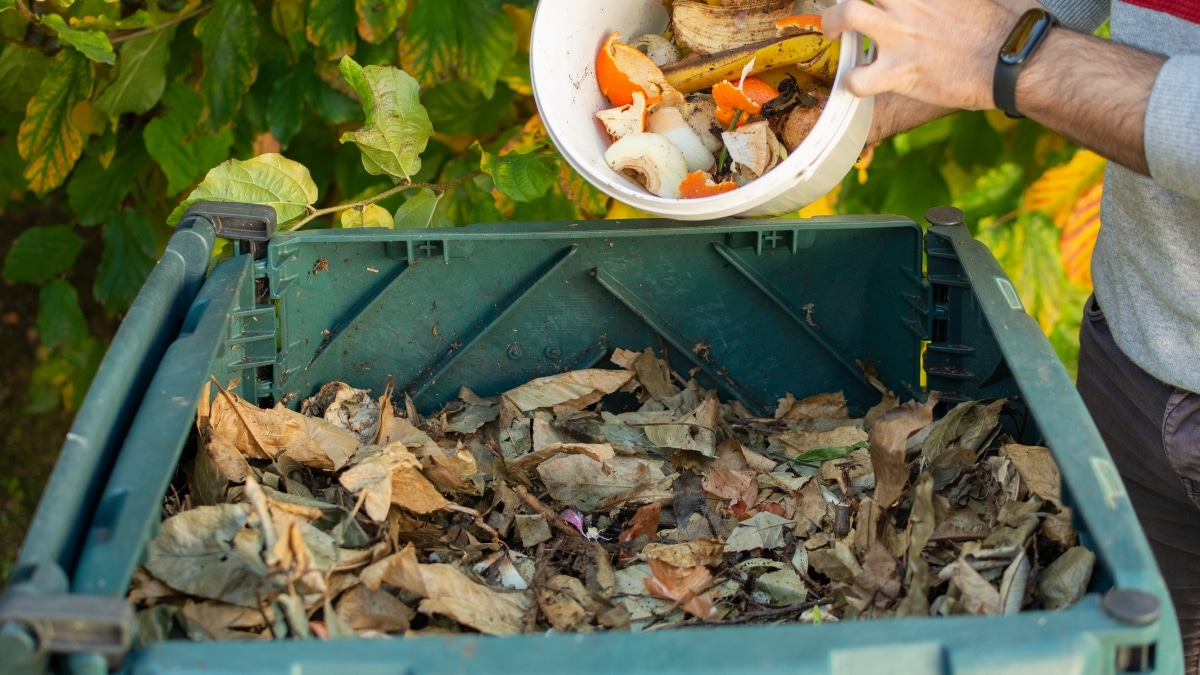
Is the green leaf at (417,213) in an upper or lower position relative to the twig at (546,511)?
upper

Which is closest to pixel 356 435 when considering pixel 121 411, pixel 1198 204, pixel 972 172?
pixel 121 411

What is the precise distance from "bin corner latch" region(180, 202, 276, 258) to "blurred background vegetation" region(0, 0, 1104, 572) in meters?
0.30

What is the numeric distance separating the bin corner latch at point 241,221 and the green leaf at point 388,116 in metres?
0.24

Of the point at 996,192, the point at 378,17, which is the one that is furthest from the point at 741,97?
the point at 996,192

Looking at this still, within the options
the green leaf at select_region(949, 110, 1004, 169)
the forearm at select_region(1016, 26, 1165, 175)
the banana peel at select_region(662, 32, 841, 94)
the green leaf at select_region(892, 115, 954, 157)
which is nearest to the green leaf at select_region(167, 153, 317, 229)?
the banana peel at select_region(662, 32, 841, 94)

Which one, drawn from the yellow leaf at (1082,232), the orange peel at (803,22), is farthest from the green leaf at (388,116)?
the yellow leaf at (1082,232)

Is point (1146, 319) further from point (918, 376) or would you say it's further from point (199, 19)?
point (199, 19)

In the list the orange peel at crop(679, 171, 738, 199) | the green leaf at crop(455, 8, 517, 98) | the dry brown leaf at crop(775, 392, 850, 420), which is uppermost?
the green leaf at crop(455, 8, 517, 98)

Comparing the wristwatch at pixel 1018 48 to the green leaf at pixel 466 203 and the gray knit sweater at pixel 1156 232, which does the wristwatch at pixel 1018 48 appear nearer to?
the gray knit sweater at pixel 1156 232

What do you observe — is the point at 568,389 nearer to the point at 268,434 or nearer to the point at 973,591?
the point at 268,434

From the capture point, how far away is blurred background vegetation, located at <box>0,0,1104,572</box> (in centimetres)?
191

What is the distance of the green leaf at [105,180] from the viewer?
84.7 inches

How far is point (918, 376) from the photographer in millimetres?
1609

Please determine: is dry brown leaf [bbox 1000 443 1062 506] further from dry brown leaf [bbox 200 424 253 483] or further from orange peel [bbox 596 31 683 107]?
dry brown leaf [bbox 200 424 253 483]
